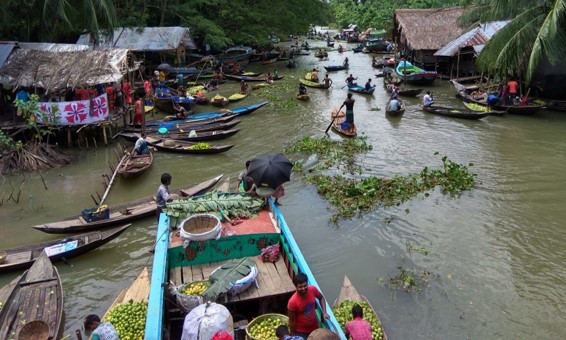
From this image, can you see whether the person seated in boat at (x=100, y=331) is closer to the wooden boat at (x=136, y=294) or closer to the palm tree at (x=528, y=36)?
the wooden boat at (x=136, y=294)

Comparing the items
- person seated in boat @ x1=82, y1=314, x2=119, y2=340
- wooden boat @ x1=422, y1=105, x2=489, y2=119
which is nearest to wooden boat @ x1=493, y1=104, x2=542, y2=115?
wooden boat @ x1=422, y1=105, x2=489, y2=119

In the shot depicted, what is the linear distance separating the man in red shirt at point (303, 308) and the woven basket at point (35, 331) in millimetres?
3896

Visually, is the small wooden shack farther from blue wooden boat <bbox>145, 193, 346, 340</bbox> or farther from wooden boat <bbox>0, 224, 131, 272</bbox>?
wooden boat <bbox>0, 224, 131, 272</bbox>

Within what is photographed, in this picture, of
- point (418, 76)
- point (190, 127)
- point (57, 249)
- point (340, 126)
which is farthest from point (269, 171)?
point (418, 76)

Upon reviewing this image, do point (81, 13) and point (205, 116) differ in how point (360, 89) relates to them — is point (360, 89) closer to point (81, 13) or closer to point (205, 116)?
point (205, 116)

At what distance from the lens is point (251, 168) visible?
27.4ft

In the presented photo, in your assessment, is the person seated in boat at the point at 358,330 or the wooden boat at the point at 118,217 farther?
the wooden boat at the point at 118,217

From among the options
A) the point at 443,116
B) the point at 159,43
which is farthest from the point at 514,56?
the point at 159,43

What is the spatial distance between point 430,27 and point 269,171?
95.1 ft

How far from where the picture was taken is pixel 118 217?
10211mm

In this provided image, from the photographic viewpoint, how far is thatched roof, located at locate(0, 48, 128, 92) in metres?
14.9

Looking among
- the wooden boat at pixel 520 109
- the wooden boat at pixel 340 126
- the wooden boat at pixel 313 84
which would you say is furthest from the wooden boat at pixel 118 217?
the wooden boat at pixel 313 84

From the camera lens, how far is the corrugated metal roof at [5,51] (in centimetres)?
1599

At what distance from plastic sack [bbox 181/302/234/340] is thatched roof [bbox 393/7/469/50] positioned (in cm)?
2948
